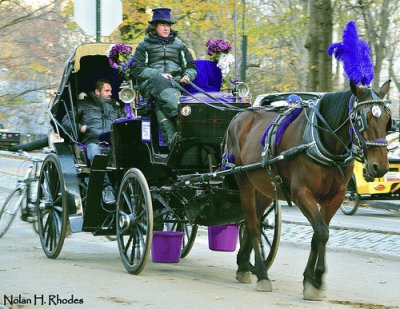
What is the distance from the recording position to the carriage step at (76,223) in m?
10.7

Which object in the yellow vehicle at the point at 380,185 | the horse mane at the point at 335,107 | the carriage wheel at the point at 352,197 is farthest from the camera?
the carriage wheel at the point at 352,197

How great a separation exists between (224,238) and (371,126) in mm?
3316

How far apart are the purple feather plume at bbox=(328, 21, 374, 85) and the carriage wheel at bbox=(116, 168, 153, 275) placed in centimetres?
269

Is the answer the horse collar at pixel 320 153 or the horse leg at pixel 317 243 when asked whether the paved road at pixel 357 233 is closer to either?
the horse leg at pixel 317 243

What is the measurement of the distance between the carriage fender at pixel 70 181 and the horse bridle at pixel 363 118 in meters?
3.94

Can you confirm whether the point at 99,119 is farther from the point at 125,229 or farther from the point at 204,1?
the point at 204,1

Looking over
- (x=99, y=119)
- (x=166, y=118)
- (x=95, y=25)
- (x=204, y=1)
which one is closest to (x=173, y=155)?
(x=166, y=118)

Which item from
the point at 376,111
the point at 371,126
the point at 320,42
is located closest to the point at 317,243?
the point at 371,126

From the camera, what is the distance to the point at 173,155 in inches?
405

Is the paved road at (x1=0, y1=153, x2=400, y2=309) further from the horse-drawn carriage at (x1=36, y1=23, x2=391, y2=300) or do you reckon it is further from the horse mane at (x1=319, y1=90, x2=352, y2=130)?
the horse mane at (x1=319, y1=90, x2=352, y2=130)

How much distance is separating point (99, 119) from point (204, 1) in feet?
58.2

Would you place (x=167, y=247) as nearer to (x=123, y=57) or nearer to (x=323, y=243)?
(x=123, y=57)

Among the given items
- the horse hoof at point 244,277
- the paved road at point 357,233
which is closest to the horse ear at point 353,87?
the horse hoof at point 244,277

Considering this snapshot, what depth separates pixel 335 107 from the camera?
862 cm
